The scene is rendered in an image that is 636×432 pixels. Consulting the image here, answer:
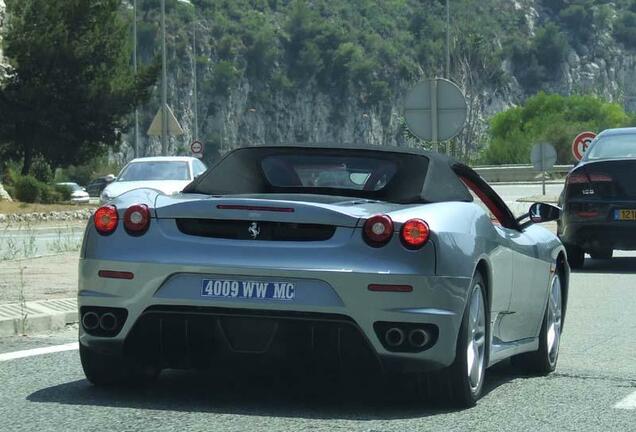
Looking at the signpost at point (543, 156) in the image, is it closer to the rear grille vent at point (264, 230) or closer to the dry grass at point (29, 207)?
the dry grass at point (29, 207)

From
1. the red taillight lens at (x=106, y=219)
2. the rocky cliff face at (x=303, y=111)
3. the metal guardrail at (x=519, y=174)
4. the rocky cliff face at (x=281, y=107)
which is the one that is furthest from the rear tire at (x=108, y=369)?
the rocky cliff face at (x=281, y=107)

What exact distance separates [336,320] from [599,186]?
38.8ft

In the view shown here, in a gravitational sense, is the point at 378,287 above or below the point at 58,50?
below

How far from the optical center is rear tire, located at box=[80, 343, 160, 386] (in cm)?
767

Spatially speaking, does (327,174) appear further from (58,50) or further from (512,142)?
(512,142)

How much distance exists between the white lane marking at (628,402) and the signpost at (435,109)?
14.9 metres

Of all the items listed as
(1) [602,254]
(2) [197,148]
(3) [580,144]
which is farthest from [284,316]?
(2) [197,148]

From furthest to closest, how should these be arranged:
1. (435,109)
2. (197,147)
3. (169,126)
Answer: (197,147)
(169,126)
(435,109)

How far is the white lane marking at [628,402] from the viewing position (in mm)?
7730

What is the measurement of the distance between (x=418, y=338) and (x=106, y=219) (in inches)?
63.5

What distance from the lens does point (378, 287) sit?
276 inches

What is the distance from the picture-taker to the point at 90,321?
745 centimetres

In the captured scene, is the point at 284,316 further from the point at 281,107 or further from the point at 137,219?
the point at 281,107

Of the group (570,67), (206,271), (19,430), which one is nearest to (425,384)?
(206,271)
